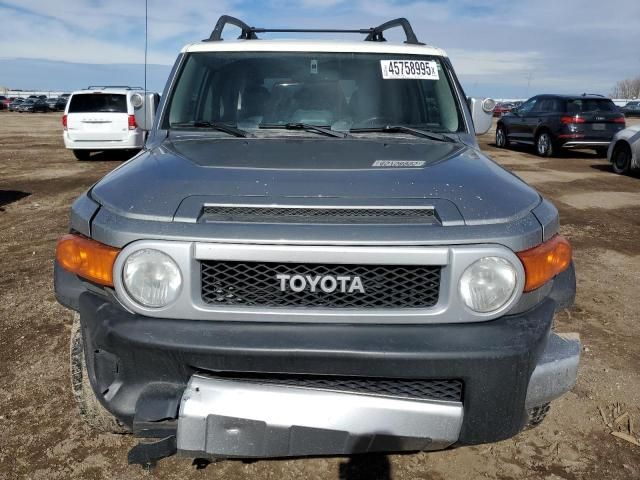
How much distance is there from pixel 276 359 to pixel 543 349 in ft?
3.18

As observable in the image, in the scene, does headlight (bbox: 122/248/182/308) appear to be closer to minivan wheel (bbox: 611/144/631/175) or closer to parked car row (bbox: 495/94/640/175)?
minivan wheel (bbox: 611/144/631/175)

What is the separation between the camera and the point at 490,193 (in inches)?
88.1

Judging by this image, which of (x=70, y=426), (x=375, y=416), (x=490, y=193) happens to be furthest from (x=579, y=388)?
(x=70, y=426)

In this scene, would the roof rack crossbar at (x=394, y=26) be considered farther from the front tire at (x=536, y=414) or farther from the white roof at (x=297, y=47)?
the front tire at (x=536, y=414)

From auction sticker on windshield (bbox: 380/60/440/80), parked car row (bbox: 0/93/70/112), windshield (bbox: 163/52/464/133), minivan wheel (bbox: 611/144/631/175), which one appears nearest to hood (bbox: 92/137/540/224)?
windshield (bbox: 163/52/464/133)

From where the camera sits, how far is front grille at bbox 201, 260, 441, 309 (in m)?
1.98

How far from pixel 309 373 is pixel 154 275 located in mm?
635

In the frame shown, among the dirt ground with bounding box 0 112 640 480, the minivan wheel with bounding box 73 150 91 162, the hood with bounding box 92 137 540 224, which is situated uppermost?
the hood with bounding box 92 137 540 224

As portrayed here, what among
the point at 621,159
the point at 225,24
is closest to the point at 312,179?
the point at 225,24

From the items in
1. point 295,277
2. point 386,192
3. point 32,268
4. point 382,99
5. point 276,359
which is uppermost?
point 382,99

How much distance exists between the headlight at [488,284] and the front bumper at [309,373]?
0.08 m

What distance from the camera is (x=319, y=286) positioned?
198 cm

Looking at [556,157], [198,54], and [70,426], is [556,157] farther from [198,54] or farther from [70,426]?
[70,426]

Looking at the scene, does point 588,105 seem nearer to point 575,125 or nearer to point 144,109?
point 575,125
